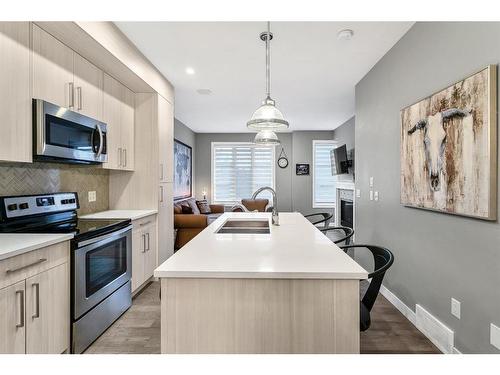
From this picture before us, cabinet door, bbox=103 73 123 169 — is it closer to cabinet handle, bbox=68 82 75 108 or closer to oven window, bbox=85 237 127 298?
cabinet handle, bbox=68 82 75 108

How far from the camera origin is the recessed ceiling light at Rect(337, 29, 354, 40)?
2524mm

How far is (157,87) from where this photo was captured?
345 cm

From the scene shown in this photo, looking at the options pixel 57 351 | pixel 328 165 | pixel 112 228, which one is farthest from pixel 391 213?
pixel 328 165

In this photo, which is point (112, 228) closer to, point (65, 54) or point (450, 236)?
point (65, 54)

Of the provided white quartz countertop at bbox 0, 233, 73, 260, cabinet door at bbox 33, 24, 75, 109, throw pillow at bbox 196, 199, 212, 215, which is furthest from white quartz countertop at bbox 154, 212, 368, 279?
throw pillow at bbox 196, 199, 212, 215

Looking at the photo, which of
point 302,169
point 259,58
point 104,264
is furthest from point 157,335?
point 302,169

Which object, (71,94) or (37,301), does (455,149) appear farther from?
(71,94)

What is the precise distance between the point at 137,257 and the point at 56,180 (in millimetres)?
1064

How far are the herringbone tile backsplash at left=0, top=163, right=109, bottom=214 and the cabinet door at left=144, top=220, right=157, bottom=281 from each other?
23.3 inches

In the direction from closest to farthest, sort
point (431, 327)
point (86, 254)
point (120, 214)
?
1. point (86, 254)
2. point (431, 327)
3. point (120, 214)

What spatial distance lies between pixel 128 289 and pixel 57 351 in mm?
960

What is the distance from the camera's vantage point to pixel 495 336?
1595mm

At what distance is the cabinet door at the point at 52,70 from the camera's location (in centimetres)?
197

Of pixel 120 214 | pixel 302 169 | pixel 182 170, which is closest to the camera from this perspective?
pixel 120 214
